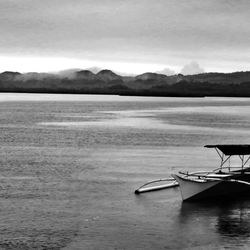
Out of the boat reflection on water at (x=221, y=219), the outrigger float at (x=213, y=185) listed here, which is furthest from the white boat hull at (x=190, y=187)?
the boat reflection on water at (x=221, y=219)

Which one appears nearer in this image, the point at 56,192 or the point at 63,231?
the point at 63,231

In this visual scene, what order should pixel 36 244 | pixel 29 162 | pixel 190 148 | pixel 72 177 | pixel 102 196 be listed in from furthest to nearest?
1. pixel 190 148
2. pixel 29 162
3. pixel 72 177
4. pixel 102 196
5. pixel 36 244

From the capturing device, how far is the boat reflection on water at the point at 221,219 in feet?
92.5

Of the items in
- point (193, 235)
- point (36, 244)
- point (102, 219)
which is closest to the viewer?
point (36, 244)

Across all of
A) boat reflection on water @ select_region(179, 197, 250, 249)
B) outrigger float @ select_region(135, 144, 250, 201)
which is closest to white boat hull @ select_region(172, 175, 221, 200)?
outrigger float @ select_region(135, 144, 250, 201)

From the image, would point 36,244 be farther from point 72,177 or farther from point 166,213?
point 72,177

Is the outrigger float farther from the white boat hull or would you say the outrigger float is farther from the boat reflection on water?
the boat reflection on water

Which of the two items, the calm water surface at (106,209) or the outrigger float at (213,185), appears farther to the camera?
the outrigger float at (213,185)

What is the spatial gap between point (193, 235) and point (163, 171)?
21.5 m

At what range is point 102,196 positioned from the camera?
37750 mm

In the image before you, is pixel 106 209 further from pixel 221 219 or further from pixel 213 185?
pixel 213 185

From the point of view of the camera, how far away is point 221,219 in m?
32.2

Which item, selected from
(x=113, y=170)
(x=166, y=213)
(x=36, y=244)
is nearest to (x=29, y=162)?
(x=113, y=170)

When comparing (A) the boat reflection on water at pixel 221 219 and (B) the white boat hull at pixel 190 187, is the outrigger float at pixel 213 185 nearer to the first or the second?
(B) the white boat hull at pixel 190 187
